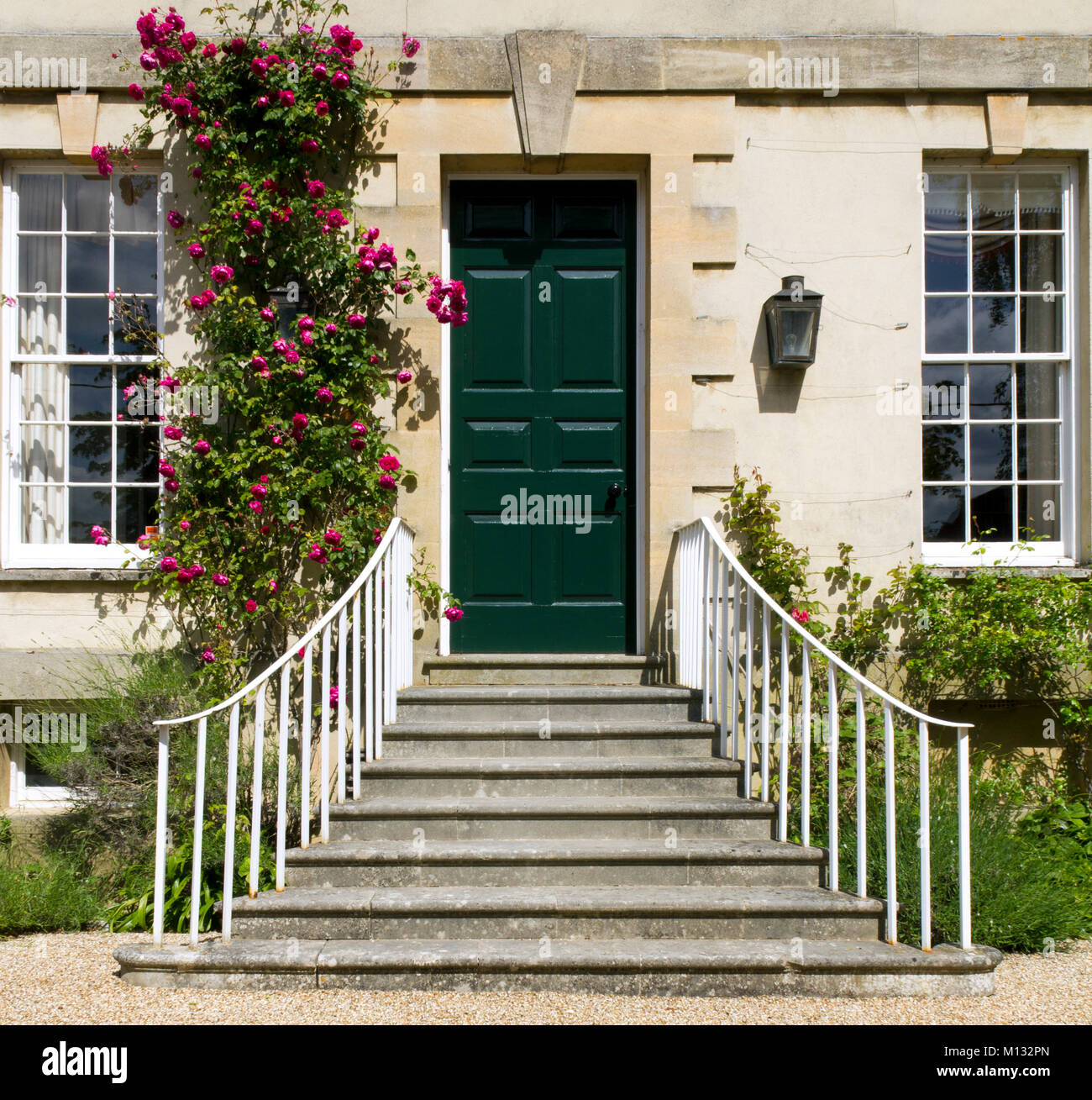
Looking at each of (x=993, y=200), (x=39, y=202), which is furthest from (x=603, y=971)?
(x=39, y=202)

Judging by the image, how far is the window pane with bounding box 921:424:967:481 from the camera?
537 cm

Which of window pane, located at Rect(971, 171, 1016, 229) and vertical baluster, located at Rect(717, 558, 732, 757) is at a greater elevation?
window pane, located at Rect(971, 171, 1016, 229)

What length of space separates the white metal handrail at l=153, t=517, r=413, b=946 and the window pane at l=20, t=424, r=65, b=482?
6.55 feet

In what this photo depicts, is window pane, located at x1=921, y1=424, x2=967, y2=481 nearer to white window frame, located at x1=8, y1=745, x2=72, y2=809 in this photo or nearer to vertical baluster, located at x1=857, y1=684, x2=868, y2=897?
vertical baluster, located at x1=857, y1=684, x2=868, y2=897

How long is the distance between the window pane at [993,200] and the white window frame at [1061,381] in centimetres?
4

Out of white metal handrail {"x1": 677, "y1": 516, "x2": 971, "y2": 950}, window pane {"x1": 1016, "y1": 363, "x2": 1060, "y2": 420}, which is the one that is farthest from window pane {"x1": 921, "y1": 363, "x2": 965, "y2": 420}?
white metal handrail {"x1": 677, "y1": 516, "x2": 971, "y2": 950}

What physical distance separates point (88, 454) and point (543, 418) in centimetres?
256

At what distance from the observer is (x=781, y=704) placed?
14.6 feet

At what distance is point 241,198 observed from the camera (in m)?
4.93

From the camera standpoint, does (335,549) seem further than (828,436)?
No

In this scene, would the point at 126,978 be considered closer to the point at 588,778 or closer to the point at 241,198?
the point at 588,778

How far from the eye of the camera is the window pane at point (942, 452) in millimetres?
5371

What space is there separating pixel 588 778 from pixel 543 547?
1546 mm

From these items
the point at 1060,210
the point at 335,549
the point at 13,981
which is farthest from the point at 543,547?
the point at 1060,210
